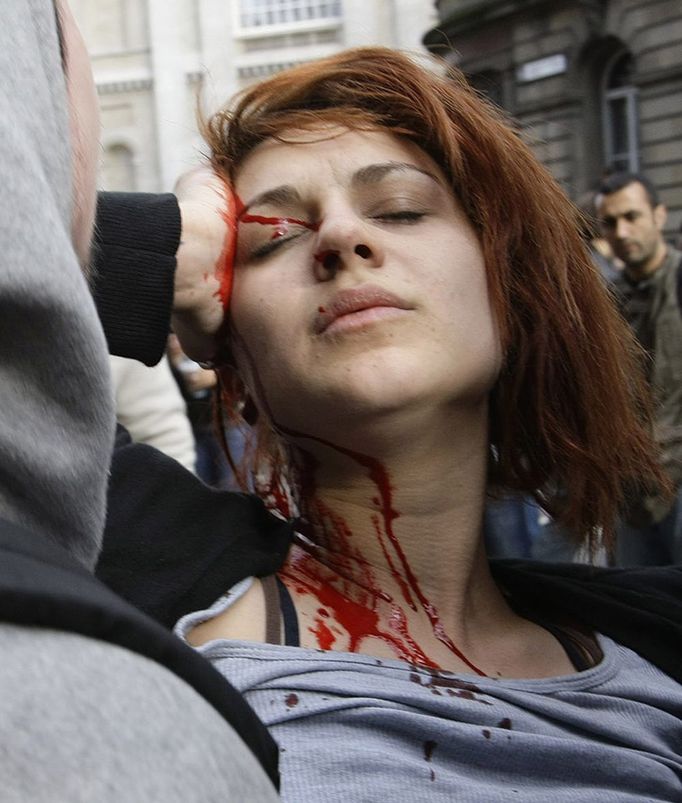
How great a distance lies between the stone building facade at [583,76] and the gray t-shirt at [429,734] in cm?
1289

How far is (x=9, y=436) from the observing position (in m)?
0.72

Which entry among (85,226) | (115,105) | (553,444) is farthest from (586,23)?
(85,226)

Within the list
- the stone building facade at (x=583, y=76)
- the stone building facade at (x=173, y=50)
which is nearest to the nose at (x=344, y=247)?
the stone building facade at (x=583, y=76)

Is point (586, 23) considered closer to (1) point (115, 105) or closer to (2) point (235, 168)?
(1) point (115, 105)

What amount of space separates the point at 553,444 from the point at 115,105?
2244 cm

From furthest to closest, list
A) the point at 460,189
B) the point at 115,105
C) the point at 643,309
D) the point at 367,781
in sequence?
the point at 115,105, the point at 643,309, the point at 460,189, the point at 367,781

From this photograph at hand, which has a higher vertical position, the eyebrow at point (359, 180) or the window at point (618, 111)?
the eyebrow at point (359, 180)

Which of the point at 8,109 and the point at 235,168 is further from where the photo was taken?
the point at 235,168

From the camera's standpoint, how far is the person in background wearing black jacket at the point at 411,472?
1.44 metres

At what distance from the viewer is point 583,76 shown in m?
15.1

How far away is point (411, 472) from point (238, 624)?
36 cm

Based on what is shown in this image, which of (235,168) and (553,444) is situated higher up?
(235,168)

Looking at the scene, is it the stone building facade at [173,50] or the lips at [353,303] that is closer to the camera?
the lips at [353,303]

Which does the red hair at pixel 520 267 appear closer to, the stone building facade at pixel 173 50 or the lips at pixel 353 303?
the lips at pixel 353 303
